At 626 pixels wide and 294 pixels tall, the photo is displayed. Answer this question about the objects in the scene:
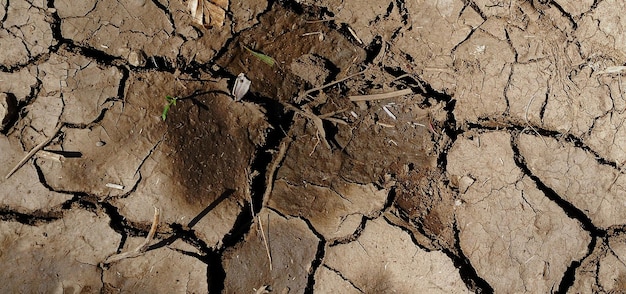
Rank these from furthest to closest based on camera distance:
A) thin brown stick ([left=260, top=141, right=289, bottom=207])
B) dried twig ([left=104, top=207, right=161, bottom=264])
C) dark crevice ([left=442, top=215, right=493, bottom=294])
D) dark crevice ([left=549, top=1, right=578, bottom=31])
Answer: dark crevice ([left=549, top=1, right=578, bottom=31])
thin brown stick ([left=260, top=141, right=289, bottom=207])
dark crevice ([left=442, top=215, right=493, bottom=294])
dried twig ([left=104, top=207, right=161, bottom=264])

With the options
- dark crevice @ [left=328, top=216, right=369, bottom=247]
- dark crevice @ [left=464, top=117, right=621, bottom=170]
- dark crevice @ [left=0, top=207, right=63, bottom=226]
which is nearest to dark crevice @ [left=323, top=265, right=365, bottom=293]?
dark crevice @ [left=328, top=216, right=369, bottom=247]

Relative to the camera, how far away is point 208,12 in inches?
120

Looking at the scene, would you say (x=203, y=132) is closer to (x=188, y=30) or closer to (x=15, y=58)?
(x=188, y=30)

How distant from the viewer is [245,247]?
2924 mm

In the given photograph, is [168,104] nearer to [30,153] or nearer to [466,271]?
[30,153]

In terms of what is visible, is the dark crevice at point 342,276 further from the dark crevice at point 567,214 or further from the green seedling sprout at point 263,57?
the green seedling sprout at point 263,57

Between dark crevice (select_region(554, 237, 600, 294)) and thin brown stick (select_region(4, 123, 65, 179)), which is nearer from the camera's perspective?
thin brown stick (select_region(4, 123, 65, 179))

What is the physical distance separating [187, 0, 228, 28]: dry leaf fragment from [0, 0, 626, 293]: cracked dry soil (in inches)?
1.3

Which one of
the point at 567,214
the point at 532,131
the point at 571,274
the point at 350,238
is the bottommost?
the point at 350,238

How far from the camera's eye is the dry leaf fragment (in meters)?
3.05

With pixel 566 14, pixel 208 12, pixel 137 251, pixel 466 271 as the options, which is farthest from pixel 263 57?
pixel 566 14

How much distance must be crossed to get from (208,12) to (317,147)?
2.97 ft

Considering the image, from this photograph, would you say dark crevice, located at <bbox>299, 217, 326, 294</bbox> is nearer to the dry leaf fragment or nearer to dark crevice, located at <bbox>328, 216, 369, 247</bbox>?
dark crevice, located at <bbox>328, 216, 369, 247</bbox>

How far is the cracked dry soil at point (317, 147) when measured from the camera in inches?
111
